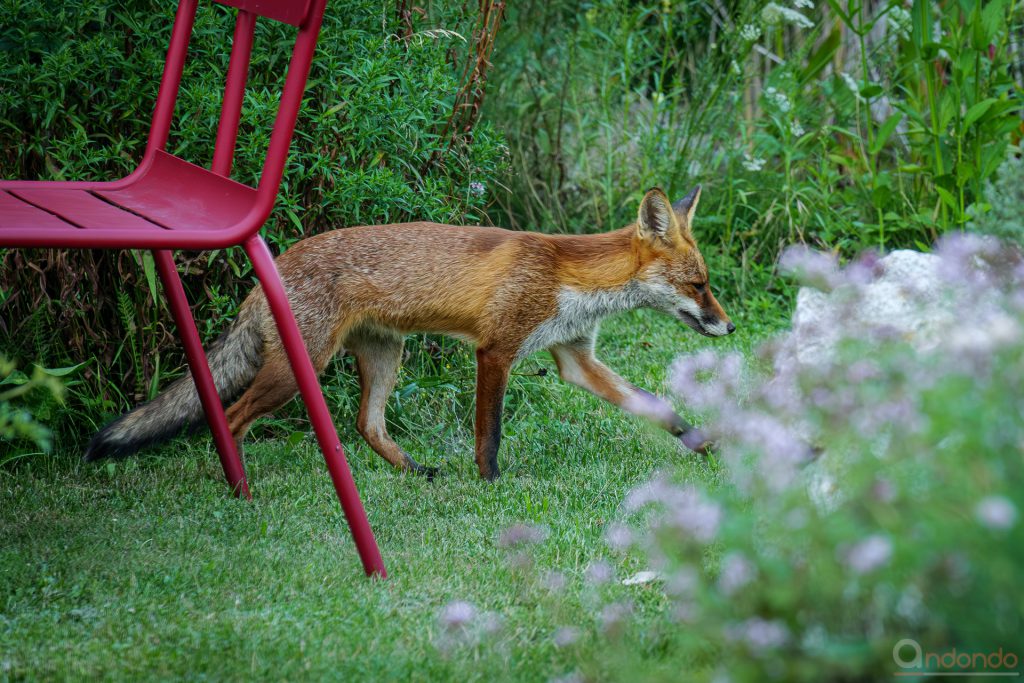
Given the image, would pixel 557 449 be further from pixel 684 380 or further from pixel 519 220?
pixel 519 220

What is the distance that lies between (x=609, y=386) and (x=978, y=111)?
323cm

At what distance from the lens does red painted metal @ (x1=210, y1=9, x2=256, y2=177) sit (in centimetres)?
340

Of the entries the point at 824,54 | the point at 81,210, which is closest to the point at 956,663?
the point at 81,210

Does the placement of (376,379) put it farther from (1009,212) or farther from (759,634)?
(759,634)

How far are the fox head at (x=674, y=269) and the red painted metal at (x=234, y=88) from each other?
197 centimetres

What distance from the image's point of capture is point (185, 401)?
401 cm

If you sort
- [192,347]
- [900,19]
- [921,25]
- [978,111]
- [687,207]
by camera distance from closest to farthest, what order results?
[192,347] < [687,207] < [978,111] < [921,25] < [900,19]

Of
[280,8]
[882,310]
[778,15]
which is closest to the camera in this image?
[882,310]

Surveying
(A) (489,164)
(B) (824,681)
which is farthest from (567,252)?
(B) (824,681)

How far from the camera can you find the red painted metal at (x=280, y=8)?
285 cm

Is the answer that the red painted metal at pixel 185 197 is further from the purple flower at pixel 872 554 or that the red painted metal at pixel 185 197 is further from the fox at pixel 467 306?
the purple flower at pixel 872 554

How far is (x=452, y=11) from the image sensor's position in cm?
530

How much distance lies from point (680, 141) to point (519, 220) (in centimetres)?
155

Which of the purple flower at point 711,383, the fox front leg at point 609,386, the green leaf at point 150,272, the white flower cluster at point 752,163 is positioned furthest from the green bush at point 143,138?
the white flower cluster at point 752,163
